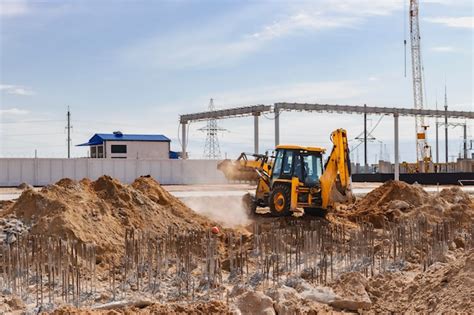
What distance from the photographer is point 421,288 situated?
9.77m

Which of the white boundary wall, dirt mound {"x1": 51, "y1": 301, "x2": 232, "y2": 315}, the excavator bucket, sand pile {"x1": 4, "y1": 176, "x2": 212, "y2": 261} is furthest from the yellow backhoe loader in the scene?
the white boundary wall

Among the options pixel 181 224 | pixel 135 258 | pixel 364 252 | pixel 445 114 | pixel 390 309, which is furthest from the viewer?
pixel 445 114

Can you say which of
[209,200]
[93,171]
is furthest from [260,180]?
[93,171]

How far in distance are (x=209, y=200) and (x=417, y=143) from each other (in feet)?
162

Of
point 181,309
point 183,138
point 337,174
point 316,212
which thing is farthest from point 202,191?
point 181,309

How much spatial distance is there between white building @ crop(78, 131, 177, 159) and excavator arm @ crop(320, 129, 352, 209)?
36901mm

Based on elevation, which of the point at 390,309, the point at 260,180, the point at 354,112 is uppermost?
the point at 354,112

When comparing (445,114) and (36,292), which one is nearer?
(36,292)

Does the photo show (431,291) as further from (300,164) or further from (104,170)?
(104,170)

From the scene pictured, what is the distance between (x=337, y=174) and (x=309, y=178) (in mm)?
840

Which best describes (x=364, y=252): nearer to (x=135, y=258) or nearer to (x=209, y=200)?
(x=135, y=258)

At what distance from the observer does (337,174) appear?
18078 mm

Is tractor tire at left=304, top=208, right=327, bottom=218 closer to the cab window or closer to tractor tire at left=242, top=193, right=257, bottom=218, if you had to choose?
the cab window

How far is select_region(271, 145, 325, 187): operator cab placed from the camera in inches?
719
